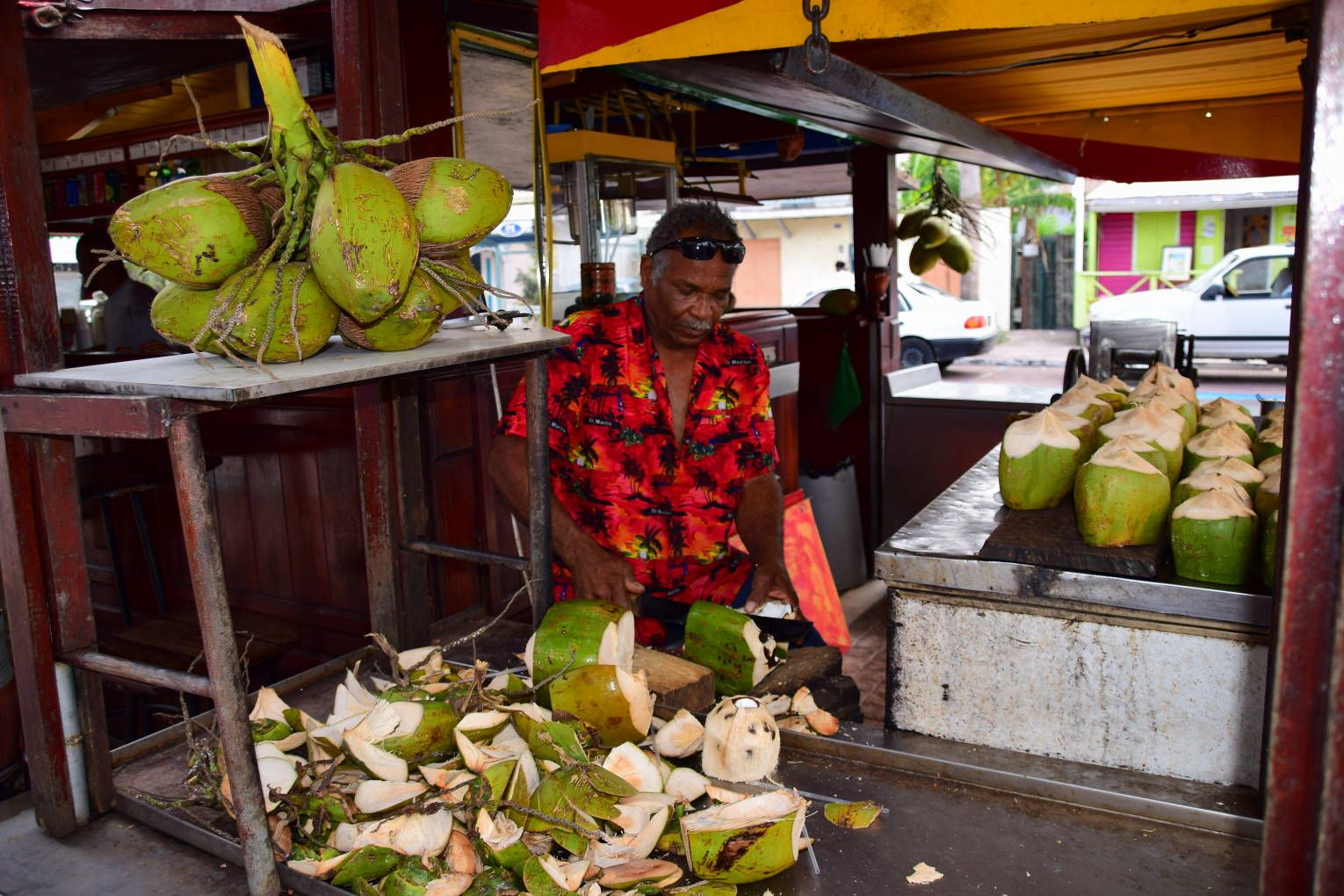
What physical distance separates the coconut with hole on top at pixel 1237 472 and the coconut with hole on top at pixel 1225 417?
0.66 meters

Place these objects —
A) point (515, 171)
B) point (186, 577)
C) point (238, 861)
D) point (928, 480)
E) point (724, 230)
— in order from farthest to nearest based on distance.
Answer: point (928, 480) → point (186, 577) → point (515, 171) → point (724, 230) → point (238, 861)

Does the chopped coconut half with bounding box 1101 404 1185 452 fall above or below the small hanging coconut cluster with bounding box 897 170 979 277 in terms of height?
below

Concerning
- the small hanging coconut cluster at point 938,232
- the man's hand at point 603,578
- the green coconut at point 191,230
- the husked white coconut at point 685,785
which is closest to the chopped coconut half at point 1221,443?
the man's hand at point 603,578

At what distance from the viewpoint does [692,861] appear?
141 cm

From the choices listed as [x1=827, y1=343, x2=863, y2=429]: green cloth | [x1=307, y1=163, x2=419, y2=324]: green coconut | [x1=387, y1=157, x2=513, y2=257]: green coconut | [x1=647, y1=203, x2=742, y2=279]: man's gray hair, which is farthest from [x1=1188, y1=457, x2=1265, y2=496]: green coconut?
[x1=827, y1=343, x2=863, y2=429]: green cloth

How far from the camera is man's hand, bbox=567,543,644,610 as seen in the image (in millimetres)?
2467

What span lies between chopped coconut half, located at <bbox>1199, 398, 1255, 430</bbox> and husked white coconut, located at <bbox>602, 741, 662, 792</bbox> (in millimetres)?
2061

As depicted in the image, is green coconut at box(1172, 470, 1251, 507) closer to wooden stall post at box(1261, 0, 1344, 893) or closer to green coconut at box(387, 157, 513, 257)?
wooden stall post at box(1261, 0, 1344, 893)

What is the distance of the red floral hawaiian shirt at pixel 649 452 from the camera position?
2871mm

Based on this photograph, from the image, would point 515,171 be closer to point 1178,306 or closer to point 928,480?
point 928,480

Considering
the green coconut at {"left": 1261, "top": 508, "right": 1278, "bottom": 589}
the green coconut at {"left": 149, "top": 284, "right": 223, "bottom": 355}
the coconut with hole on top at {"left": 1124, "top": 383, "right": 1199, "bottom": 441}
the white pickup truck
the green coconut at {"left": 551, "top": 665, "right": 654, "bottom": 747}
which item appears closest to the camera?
the green coconut at {"left": 149, "top": 284, "right": 223, "bottom": 355}

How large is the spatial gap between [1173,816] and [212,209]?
183cm

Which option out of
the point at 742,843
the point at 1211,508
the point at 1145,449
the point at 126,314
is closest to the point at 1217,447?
the point at 1145,449

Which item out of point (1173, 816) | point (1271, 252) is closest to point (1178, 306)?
point (1271, 252)
